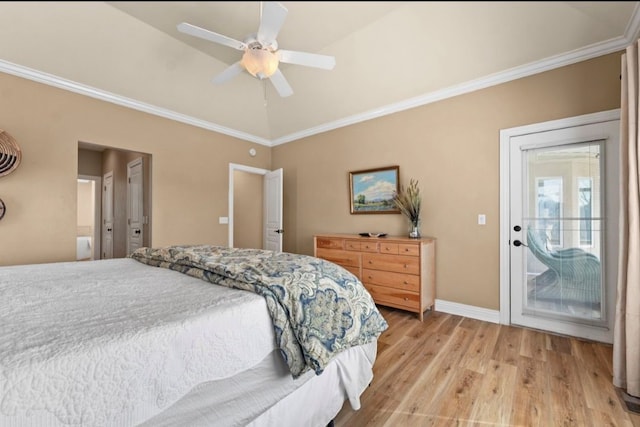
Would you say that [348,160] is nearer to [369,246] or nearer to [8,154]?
[369,246]

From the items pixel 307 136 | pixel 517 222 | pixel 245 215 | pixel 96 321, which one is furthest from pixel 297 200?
pixel 96 321

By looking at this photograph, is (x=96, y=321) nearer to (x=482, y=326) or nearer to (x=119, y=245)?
(x=482, y=326)

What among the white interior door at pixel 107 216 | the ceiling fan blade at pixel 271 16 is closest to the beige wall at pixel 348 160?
the white interior door at pixel 107 216

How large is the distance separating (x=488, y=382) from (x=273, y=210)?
3.55 meters

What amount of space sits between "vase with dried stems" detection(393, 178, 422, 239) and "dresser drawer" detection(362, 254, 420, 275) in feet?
1.16

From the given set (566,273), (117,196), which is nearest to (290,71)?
(566,273)

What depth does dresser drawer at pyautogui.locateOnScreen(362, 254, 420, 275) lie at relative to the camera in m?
2.89

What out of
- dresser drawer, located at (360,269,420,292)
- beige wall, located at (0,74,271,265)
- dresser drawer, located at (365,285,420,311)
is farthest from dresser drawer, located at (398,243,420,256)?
beige wall, located at (0,74,271,265)

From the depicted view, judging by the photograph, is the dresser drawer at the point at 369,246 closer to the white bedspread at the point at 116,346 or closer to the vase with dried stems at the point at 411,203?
the vase with dried stems at the point at 411,203

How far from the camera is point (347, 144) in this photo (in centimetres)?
405

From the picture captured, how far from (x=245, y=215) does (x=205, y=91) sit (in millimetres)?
2563

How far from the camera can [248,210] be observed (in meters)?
5.58

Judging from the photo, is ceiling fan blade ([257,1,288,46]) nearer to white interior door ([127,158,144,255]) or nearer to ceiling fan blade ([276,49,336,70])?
ceiling fan blade ([276,49,336,70])

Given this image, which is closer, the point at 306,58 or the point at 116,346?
the point at 116,346
